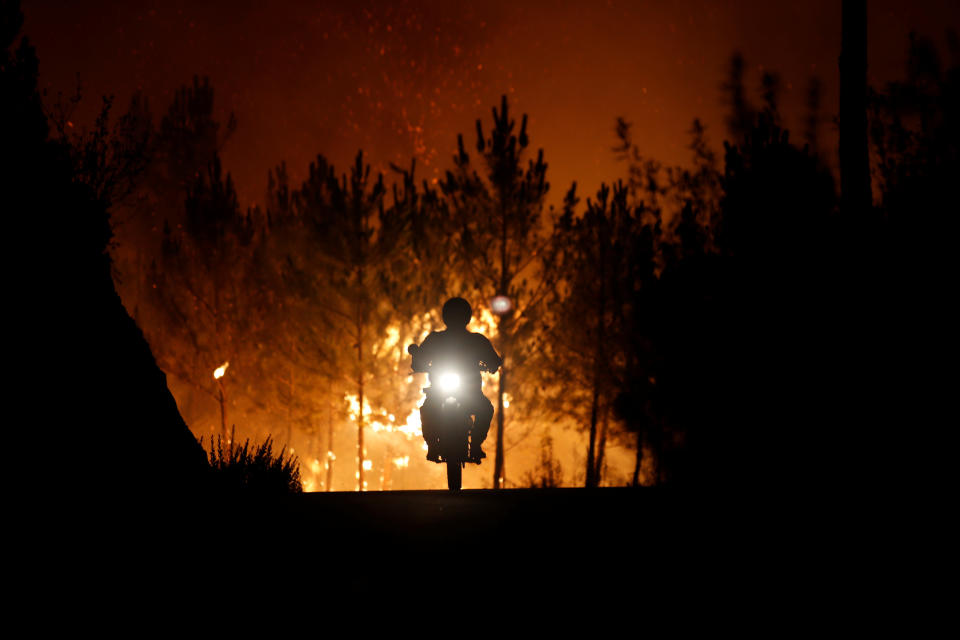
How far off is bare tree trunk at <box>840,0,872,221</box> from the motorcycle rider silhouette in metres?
4.03

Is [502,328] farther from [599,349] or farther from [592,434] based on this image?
[592,434]

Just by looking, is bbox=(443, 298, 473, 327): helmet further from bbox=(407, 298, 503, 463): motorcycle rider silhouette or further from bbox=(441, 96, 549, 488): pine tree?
bbox=(441, 96, 549, 488): pine tree

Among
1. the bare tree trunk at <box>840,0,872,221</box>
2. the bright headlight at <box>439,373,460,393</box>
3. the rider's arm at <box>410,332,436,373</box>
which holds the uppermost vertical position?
the bare tree trunk at <box>840,0,872,221</box>

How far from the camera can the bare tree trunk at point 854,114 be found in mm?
7457

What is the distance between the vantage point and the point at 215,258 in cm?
2588

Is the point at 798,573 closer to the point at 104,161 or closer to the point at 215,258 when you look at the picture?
the point at 104,161

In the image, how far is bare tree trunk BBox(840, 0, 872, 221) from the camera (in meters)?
7.46

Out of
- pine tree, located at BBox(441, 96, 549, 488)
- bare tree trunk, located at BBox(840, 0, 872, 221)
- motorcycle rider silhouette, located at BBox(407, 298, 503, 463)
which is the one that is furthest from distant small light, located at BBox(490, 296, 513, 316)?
motorcycle rider silhouette, located at BBox(407, 298, 503, 463)

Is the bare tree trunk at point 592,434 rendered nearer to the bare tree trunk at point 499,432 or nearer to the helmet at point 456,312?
the bare tree trunk at point 499,432

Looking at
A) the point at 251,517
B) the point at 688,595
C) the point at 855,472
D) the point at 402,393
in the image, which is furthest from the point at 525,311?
the point at 688,595

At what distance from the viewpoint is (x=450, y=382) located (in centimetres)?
645

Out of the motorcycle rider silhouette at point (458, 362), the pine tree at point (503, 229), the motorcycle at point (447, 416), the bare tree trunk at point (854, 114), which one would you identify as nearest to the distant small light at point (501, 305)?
the pine tree at point (503, 229)

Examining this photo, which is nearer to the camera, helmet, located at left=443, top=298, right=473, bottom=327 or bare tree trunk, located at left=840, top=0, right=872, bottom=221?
helmet, located at left=443, top=298, right=473, bottom=327

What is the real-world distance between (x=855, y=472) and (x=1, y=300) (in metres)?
6.02
